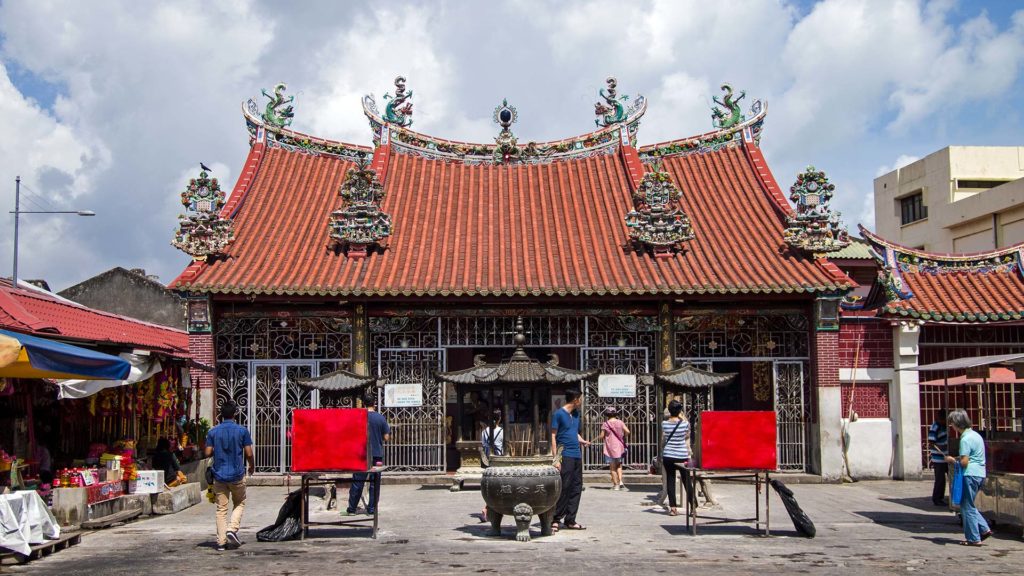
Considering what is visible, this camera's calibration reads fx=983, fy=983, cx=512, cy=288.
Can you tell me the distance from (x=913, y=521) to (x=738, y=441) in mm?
3479

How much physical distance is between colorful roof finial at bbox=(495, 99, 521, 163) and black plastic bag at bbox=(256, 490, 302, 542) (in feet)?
42.5

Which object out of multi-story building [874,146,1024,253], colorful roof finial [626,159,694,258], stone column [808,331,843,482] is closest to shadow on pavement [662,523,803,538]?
stone column [808,331,843,482]

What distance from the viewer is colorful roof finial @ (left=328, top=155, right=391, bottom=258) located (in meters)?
19.3

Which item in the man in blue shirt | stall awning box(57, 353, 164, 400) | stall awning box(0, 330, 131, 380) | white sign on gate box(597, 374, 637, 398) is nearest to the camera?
stall awning box(0, 330, 131, 380)

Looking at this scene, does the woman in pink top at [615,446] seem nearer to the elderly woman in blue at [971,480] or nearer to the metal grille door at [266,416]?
the metal grille door at [266,416]

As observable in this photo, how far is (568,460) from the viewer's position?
12.1 metres

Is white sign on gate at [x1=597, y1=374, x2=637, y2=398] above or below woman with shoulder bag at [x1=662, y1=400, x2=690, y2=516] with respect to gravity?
above

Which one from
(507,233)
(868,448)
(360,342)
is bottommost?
(868,448)

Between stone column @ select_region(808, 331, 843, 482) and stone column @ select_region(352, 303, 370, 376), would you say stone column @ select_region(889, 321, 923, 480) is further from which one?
stone column @ select_region(352, 303, 370, 376)

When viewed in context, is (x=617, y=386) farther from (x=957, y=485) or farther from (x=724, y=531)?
(x=957, y=485)

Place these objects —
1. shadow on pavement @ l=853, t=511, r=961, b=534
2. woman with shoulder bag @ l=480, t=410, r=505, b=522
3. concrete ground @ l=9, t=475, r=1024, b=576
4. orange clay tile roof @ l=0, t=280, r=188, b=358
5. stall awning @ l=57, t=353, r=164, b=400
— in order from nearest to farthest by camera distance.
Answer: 1. concrete ground @ l=9, t=475, r=1024, b=576
2. shadow on pavement @ l=853, t=511, r=961, b=534
3. stall awning @ l=57, t=353, r=164, b=400
4. orange clay tile roof @ l=0, t=280, r=188, b=358
5. woman with shoulder bag @ l=480, t=410, r=505, b=522

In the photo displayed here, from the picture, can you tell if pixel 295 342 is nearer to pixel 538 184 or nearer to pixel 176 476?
pixel 176 476

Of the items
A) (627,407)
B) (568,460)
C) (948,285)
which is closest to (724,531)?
(568,460)

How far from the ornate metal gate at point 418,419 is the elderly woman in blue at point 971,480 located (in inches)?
374
